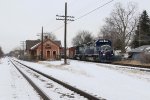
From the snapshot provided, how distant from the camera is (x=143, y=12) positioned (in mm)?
87938

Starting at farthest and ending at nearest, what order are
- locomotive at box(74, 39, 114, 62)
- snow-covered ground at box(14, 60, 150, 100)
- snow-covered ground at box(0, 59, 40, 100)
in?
locomotive at box(74, 39, 114, 62) → snow-covered ground at box(14, 60, 150, 100) → snow-covered ground at box(0, 59, 40, 100)

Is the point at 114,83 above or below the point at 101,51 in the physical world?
below

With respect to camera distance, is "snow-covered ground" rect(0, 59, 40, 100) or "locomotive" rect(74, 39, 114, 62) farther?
"locomotive" rect(74, 39, 114, 62)

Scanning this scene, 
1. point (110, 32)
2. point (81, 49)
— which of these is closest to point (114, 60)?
point (81, 49)

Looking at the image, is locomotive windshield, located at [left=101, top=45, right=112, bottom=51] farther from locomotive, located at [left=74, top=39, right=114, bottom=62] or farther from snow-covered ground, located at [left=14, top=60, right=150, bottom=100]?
snow-covered ground, located at [left=14, top=60, right=150, bottom=100]

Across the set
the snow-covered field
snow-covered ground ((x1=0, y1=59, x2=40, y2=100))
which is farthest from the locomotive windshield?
snow-covered ground ((x1=0, y1=59, x2=40, y2=100))

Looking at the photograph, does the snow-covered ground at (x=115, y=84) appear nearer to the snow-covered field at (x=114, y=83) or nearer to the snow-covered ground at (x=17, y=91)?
the snow-covered field at (x=114, y=83)

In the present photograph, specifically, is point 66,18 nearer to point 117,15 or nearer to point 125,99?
point 125,99

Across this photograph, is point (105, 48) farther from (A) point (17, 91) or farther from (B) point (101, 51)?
(A) point (17, 91)

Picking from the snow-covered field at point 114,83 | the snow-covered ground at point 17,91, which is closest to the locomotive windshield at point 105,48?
the snow-covered field at point 114,83

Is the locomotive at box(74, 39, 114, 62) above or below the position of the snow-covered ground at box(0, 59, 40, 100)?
above

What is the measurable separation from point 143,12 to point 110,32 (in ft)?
39.3

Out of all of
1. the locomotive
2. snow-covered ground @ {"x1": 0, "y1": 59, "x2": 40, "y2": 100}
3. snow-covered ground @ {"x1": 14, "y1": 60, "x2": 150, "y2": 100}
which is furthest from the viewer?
the locomotive

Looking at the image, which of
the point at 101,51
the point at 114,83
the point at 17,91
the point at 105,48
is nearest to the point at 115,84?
the point at 114,83
